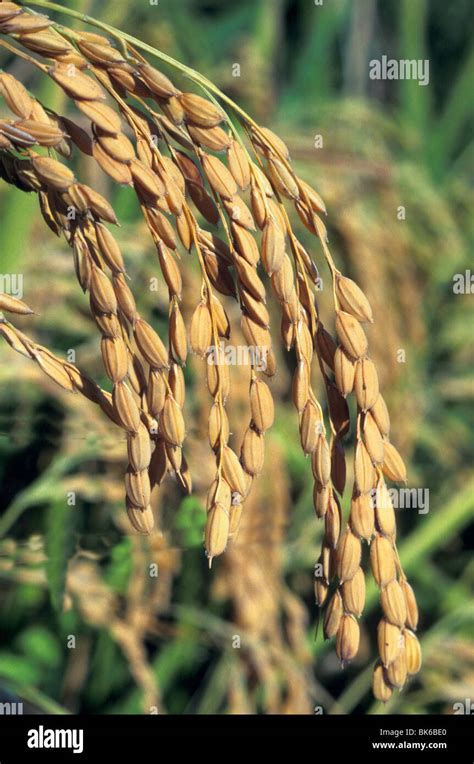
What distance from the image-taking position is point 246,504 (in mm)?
861

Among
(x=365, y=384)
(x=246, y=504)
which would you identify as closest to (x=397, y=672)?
(x=365, y=384)

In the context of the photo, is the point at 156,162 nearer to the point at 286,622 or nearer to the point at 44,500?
the point at 44,500

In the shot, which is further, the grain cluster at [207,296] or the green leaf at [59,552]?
the green leaf at [59,552]

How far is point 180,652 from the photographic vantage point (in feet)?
3.10

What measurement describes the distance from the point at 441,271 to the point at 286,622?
55 centimetres

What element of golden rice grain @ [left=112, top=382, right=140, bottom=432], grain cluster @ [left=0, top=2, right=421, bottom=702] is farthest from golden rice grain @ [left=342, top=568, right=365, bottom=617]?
golden rice grain @ [left=112, top=382, right=140, bottom=432]

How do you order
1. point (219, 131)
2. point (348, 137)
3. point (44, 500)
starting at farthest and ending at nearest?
point (348, 137) → point (44, 500) → point (219, 131)

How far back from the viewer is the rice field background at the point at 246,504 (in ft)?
2.39

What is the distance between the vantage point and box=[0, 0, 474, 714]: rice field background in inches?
28.7

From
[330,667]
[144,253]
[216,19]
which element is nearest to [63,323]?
[144,253]

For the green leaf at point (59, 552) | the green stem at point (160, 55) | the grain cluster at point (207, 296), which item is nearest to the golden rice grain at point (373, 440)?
the grain cluster at point (207, 296)
